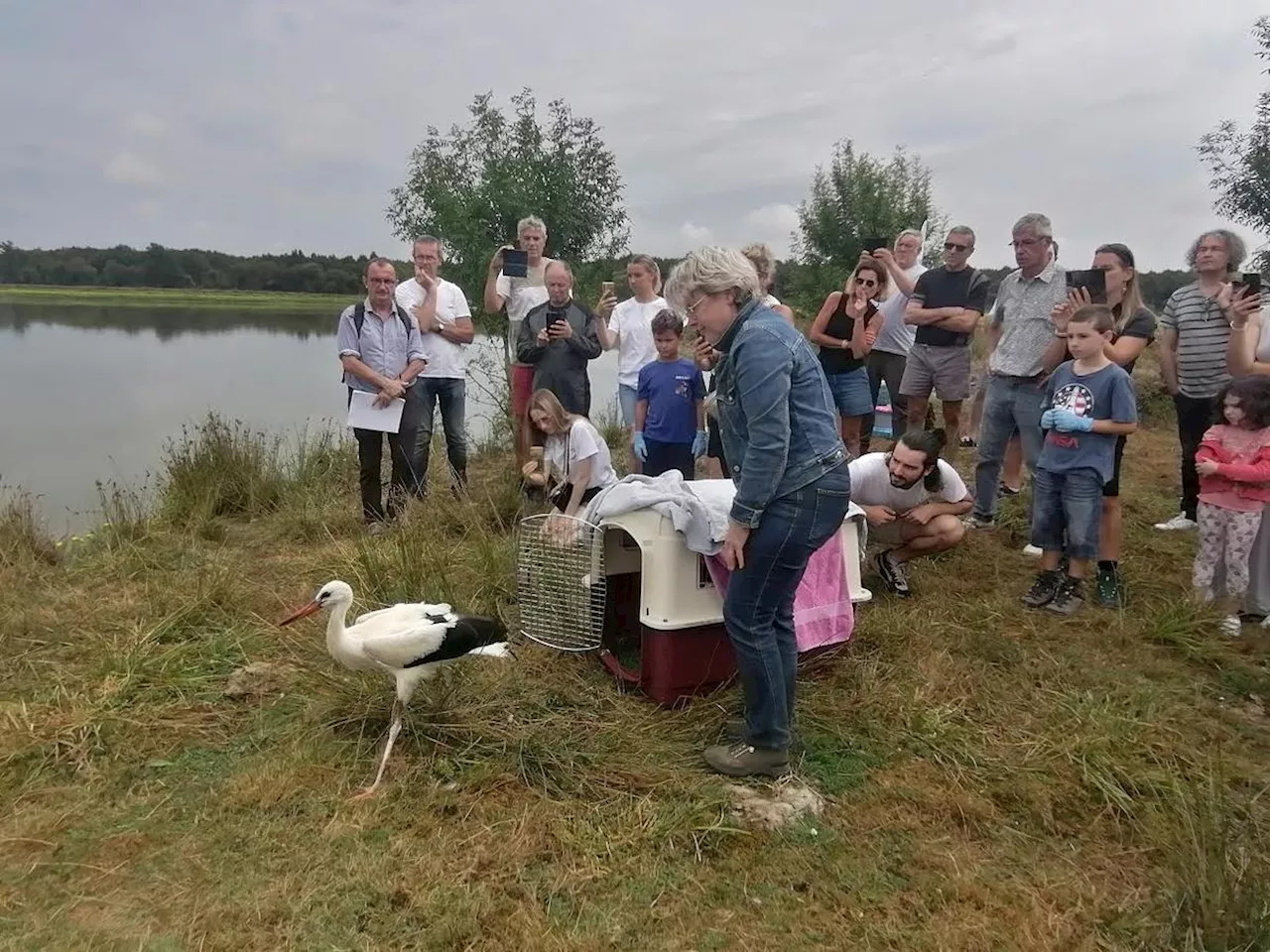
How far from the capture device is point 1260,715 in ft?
10.7

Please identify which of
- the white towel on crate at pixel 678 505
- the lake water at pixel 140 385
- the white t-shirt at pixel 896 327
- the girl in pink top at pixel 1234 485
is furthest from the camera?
the lake water at pixel 140 385

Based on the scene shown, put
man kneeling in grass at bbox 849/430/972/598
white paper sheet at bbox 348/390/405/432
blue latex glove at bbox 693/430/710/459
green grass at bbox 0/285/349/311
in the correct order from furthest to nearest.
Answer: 1. green grass at bbox 0/285/349/311
2. white paper sheet at bbox 348/390/405/432
3. blue latex glove at bbox 693/430/710/459
4. man kneeling in grass at bbox 849/430/972/598

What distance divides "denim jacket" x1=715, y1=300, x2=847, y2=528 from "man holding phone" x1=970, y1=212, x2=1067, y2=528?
2.62 meters

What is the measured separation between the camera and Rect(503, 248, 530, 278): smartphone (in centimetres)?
554

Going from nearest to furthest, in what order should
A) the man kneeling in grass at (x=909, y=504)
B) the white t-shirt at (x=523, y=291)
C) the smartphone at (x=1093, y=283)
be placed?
the man kneeling in grass at (x=909, y=504), the smartphone at (x=1093, y=283), the white t-shirt at (x=523, y=291)

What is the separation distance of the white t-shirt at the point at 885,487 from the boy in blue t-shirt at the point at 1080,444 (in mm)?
484

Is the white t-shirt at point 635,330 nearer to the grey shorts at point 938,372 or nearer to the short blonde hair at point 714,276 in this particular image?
the grey shorts at point 938,372

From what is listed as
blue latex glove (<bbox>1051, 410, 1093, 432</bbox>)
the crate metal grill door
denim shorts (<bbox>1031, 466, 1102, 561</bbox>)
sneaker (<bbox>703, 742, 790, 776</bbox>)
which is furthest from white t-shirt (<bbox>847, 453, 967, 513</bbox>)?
sneaker (<bbox>703, 742, 790, 776</bbox>)

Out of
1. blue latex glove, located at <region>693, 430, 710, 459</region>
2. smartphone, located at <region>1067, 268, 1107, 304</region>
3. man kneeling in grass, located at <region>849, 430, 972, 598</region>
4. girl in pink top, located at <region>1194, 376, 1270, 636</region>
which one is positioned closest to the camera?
girl in pink top, located at <region>1194, 376, 1270, 636</region>

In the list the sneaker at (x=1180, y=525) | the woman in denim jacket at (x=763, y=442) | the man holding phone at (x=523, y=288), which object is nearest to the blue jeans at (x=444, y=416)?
the man holding phone at (x=523, y=288)

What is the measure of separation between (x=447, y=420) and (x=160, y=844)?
376 centimetres

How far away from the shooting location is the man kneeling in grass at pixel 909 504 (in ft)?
13.5

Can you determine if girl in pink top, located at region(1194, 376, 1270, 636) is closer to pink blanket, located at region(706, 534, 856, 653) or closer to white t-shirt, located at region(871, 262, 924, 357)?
pink blanket, located at region(706, 534, 856, 653)

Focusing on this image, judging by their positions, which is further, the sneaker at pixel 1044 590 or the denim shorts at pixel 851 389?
the denim shorts at pixel 851 389
